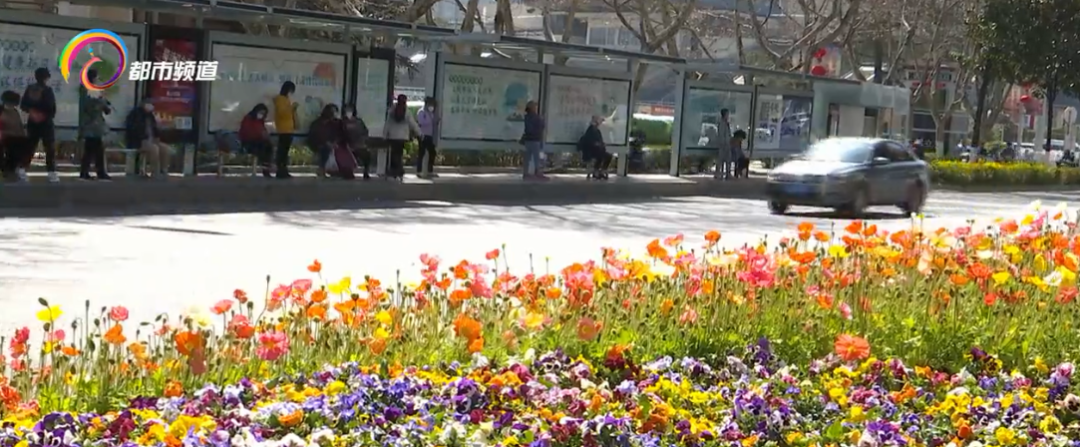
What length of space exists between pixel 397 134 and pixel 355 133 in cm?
99

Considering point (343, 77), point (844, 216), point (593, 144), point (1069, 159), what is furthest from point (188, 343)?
point (1069, 159)

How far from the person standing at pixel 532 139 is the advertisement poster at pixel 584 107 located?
56.3 inches

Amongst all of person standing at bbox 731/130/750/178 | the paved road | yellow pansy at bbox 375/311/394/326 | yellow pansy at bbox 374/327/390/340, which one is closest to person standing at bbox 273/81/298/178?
the paved road

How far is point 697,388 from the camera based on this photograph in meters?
6.04

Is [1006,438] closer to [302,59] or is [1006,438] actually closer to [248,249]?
[248,249]

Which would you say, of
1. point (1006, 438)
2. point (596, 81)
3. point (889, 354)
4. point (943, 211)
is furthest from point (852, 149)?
point (1006, 438)

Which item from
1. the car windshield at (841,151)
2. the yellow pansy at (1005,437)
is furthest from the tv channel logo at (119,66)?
the yellow pansy at (1005,437)

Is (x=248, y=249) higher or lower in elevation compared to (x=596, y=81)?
lower

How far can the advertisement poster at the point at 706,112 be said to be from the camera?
33522mm

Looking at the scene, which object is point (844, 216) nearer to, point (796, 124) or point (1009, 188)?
point (796, 124)

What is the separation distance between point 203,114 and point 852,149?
10.7m

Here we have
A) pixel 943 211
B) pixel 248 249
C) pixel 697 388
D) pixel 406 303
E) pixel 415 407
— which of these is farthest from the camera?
pixel 943 211

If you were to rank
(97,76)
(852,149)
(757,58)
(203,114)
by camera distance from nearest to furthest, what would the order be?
(97,76) < (203,114) < (852,149) < (757,58)

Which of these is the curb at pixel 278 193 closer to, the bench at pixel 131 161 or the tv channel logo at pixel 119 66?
the bench at pixel 131 161
